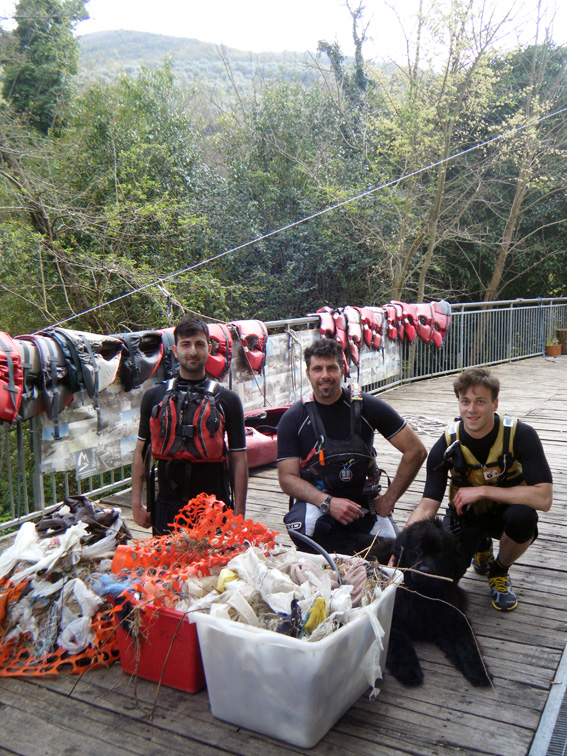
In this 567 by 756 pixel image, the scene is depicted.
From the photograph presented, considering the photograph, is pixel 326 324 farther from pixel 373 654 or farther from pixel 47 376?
pixel 373 654

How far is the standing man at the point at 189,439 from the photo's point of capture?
2.92 metres

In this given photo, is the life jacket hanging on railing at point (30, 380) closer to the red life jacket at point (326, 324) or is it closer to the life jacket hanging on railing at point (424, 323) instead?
the red life jacket at point (326, 324)

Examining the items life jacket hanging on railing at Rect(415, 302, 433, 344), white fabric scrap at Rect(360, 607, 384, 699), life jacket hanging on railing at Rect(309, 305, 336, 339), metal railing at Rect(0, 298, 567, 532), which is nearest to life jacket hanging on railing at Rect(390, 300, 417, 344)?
life jacket hanging on railing at Rect(415, 302, 433, 344)

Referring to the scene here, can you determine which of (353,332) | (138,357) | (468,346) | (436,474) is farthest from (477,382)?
(468,346)

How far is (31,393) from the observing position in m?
3.78

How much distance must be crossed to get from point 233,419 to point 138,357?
1798mm

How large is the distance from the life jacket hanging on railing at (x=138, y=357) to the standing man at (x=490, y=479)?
8.00 ft

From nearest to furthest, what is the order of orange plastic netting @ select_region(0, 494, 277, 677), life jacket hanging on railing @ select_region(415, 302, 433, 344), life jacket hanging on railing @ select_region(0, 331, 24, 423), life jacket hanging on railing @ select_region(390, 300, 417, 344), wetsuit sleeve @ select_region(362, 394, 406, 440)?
orange plastic netting @ select_region(0, 494, 277, 677) → wetsuit sleeve @ select_region(362, 394, 406, 440) → life jacket hanging on railing @ select_region(0, 331, 24, 423) → life jacket hanging on railing @ select_region(390, 300, 417, 344) → life jacket hanging on railing @ select_region(415, 302, 433, 344)

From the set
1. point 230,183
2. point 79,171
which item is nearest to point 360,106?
point 230,183

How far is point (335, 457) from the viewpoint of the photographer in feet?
9.84

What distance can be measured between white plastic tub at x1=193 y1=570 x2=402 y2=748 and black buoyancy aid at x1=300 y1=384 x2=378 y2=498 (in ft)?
3.25

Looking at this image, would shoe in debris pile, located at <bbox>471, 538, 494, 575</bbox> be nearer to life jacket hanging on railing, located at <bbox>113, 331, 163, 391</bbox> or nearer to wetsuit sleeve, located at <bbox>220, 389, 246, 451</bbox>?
wetsuit sleeve, located at <bbox>220, 389, 246, 451</bbox>

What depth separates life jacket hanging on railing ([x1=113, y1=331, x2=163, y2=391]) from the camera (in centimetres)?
455

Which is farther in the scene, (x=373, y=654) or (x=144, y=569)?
(x=144, y=569)
